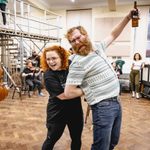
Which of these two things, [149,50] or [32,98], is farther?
[149,50]

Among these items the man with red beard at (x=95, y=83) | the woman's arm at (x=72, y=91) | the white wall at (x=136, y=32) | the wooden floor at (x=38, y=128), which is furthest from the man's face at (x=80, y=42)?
the white wall at (x=136, y=32)

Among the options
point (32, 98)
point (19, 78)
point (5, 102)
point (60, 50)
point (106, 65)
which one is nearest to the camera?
point (106, 65)

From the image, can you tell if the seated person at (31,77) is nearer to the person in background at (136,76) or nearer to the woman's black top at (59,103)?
the person in background at (136,76)

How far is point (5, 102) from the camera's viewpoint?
567 cm

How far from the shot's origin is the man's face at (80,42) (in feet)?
4.72

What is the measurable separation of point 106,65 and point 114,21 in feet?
29.8

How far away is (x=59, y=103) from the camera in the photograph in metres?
1.86

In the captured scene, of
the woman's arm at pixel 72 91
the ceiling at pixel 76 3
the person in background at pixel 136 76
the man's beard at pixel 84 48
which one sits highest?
the ceiling at pixel 76 3

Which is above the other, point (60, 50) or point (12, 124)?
point (60, 50)

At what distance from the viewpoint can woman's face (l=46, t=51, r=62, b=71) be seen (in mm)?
1786

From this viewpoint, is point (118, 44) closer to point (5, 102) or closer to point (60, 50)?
point (5, 102)

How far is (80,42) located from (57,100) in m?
0.61

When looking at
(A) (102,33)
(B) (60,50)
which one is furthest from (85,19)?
(B) (60,50)

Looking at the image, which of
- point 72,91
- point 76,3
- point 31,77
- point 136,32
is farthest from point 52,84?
point 76,3
